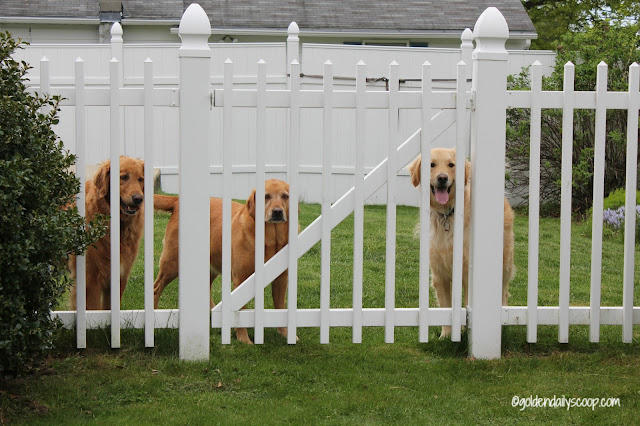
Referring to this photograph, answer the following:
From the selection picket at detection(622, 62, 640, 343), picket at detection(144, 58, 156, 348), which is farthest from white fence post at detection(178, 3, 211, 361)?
picket at detection(622, 62, 640, 343)

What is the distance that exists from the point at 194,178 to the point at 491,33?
186 cm

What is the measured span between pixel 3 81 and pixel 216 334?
6.81ft

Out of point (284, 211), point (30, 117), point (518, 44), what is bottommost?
point (284, 211)

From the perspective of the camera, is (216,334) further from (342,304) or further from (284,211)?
(342,304)

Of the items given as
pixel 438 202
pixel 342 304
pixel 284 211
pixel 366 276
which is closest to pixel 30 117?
pixel 284 211

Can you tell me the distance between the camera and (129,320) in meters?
4.80

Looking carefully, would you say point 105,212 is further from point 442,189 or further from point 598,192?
point 598,192

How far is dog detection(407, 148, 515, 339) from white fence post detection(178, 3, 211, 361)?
4.85ft

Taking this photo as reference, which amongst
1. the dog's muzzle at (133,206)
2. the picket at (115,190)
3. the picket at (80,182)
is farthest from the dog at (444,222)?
the picket at (80,182)

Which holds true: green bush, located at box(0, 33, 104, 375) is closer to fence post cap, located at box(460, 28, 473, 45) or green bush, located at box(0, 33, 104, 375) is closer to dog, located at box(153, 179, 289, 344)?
dog, located at box(153, 179, 289, 344)

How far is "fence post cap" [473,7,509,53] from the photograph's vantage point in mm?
4707

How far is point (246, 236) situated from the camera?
5387 mm

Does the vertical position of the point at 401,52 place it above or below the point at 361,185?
above

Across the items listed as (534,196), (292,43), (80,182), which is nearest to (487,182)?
(534,196)
